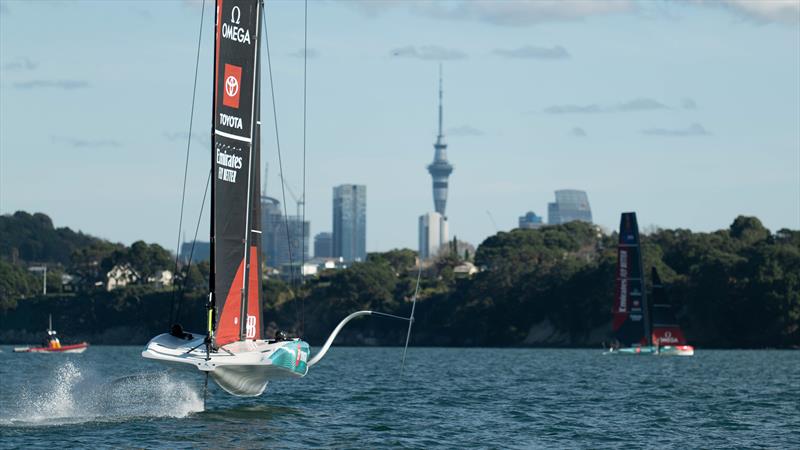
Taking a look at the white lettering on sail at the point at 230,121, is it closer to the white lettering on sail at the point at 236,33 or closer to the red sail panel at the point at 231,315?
the white lettering on sail at the point at 236,33

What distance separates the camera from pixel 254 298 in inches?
1355

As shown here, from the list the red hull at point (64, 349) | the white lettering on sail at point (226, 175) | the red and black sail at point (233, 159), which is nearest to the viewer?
the red and black sail at point (233, 159)

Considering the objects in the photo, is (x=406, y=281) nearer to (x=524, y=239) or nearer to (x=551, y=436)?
(x=524, y=239)

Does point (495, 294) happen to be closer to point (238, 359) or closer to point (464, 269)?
point (464, 269)

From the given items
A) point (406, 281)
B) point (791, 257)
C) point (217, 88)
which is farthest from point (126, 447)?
point (406, 281)

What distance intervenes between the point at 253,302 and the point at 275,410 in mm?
6343

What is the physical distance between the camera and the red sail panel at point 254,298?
34.2m

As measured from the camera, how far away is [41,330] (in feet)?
574

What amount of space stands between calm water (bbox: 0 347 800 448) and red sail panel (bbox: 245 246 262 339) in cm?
233

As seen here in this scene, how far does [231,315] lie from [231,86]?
514cm

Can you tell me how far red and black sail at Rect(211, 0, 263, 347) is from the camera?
105ft

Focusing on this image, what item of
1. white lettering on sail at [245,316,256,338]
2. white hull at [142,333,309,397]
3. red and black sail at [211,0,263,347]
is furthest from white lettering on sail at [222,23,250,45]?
white hull at [142,333,309,397]

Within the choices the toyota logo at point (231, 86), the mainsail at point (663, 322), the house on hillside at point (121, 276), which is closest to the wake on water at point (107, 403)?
the toyota logo at point (231, 86)

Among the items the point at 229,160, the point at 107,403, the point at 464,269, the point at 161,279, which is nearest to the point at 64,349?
the point at 107,403
